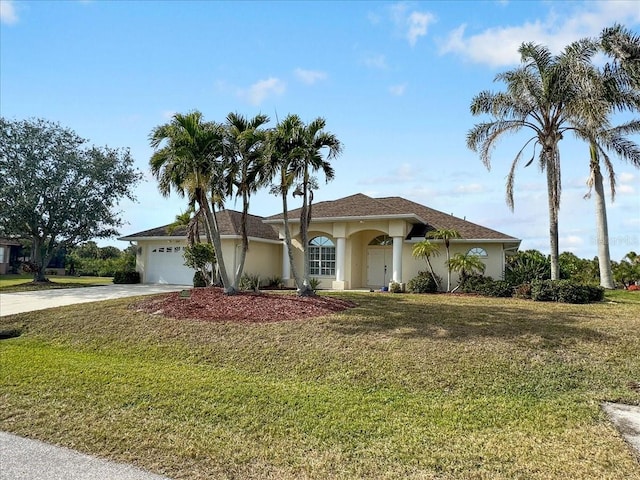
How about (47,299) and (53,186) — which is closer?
(47,299)

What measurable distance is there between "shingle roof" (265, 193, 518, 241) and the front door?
7.75ft

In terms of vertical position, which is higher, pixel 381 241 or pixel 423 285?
pixel 381 241

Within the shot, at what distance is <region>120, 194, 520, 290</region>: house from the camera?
68.3 feet

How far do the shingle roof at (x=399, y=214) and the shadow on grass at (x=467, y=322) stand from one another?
6.90 metres

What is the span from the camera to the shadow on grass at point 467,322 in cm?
965

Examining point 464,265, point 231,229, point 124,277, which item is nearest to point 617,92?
point 464,265

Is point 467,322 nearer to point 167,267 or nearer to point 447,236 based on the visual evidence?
point 447,236

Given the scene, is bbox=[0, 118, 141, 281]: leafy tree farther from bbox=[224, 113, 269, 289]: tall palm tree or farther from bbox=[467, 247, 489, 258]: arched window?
bbox=[467, 247, 489, 258]: arched window

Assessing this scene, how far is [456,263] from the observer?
62.6ft

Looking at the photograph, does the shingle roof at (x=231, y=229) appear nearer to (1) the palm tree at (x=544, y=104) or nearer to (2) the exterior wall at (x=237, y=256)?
(2) the exterior wall at (x=237, y=256)

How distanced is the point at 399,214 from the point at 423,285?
3.41 metres

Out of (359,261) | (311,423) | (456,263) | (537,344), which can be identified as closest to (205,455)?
(311,423)

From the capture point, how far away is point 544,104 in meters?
16.6

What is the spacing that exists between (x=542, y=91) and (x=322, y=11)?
33.0ft
